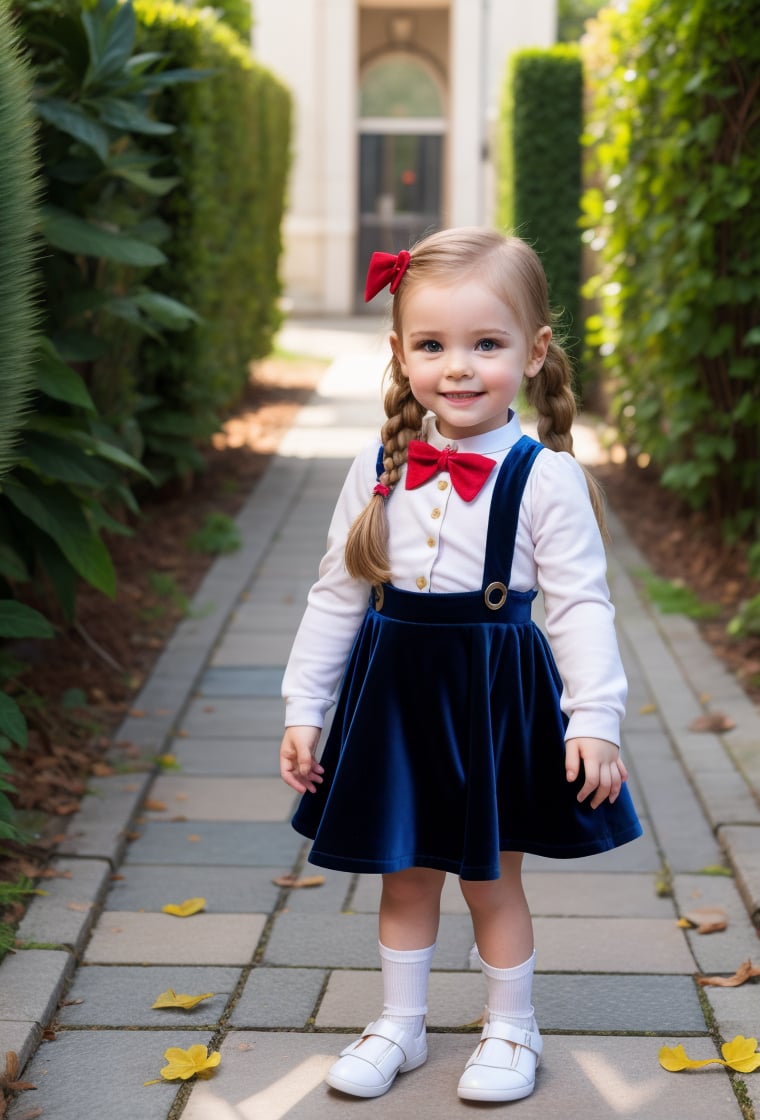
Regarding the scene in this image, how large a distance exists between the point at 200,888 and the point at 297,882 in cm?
21

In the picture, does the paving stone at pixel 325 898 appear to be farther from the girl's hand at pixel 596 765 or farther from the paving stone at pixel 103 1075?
the girl's hand at pixel 596 765

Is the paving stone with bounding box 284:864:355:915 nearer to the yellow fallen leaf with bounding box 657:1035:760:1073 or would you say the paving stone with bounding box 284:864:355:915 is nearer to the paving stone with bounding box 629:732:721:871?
the paving stone with bounding box 629:732:721:871

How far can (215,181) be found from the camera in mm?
7777

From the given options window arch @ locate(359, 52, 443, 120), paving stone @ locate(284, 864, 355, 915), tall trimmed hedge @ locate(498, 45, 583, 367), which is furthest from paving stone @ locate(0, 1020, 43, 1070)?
window arch @ locate(359, 52, 443, 120)

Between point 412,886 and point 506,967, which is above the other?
point 412,886

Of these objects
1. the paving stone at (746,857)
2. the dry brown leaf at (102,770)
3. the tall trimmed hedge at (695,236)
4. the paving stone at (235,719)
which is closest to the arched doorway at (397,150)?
the tall trimmed hedge at (695,236)

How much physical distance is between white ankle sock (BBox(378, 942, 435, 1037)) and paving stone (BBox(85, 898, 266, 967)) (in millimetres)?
539

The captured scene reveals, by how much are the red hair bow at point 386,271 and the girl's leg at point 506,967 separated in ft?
3.05

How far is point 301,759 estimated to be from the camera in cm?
232

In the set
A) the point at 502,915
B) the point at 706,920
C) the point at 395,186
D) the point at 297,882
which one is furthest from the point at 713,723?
the point at 395,186

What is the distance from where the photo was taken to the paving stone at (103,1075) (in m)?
2.28

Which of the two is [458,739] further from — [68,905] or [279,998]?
[68,905]

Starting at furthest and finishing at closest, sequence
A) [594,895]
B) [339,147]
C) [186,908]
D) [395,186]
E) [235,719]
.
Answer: [395,186]
[339,147]
[235,719]
[594,895]
[186,908]

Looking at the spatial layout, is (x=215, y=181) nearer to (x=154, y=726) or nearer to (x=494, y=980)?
(x=154, y=726)
